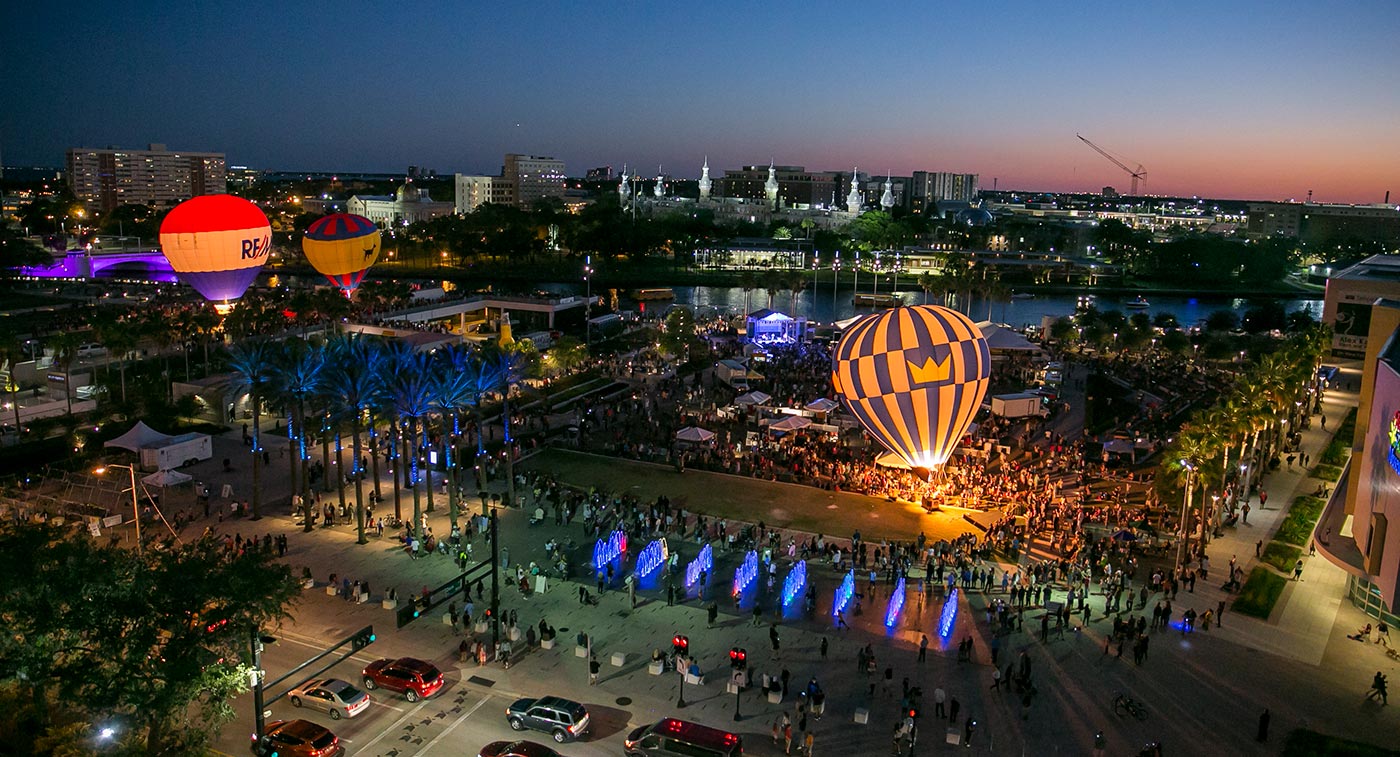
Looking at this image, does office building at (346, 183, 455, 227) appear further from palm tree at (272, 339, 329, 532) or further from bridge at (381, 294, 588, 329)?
palm tree at (272, 339, 329, 532)

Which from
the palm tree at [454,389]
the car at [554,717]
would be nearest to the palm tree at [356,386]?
the palm tree at [454,389]

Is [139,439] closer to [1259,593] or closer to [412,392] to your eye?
[412,392]

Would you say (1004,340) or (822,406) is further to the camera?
(1004,340)

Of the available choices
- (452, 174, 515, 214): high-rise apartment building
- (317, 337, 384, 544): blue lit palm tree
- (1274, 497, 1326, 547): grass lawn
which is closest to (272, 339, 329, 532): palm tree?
(317, 337, 384, 544): blue lit palm tree

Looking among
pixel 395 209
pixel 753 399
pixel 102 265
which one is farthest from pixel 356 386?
pixel 395 209

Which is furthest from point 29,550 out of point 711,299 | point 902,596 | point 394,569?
point 711,299

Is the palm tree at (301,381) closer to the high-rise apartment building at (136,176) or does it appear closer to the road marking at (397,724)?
the road marking at (397,724)
